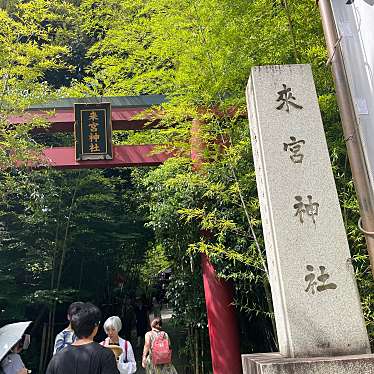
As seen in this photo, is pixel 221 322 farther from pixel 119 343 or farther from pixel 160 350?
pixel 119 343

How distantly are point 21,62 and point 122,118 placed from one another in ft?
5.43

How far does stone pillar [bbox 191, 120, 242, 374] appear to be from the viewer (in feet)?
17.2

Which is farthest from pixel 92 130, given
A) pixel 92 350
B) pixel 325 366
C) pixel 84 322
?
pixel 325 366

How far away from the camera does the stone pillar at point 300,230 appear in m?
2.38

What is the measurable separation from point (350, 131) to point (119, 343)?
250 cm

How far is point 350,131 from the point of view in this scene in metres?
2.64

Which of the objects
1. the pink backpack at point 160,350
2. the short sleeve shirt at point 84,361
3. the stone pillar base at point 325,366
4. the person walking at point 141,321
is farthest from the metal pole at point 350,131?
the person walking at point 141,321

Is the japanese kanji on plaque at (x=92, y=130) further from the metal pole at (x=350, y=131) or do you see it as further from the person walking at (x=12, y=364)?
the metal pole at (x=350, y=131)

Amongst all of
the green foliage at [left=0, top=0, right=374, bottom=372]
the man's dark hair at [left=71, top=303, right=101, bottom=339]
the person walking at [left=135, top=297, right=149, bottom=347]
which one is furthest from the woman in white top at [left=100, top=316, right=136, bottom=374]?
the person walking at [left=135, top=297, right=149, bottom=347]

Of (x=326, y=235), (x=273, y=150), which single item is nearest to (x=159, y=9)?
(x=273, y=150)

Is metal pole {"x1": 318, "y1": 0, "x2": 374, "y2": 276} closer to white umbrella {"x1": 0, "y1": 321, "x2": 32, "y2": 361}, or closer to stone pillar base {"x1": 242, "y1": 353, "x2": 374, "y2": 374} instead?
stone pillar base {"x1": 242, "y1": 353, "x2": 374, "y2": 374}

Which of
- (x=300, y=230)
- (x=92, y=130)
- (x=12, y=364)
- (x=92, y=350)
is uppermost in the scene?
(x=92, y=130)

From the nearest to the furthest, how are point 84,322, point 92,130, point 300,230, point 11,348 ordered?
point 84,322, point 300,230, point 11,348, point 92,130

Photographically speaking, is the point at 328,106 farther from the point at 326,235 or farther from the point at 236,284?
the point at 236,284
